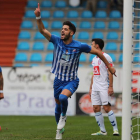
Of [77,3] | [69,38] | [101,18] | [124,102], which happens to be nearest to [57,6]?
[77,3]

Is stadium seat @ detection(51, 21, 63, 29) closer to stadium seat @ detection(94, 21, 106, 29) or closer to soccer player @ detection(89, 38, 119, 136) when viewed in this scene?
stadium seat @ detection(94, 21, 106, 29)

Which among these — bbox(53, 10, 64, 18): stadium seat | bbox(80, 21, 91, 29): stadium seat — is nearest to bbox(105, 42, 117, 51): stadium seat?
bbox(80, 21, 91, 29): stadium seat

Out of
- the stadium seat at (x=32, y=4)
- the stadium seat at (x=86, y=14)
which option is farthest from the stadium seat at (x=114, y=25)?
the stadium seat at (x=32, y=4)

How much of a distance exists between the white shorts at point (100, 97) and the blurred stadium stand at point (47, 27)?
391 inches

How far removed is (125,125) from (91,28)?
15277 millimetres

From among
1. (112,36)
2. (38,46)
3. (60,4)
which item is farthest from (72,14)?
(38,46)

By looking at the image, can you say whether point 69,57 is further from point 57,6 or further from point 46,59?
point 57,6

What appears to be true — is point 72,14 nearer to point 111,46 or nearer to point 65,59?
point 111,46

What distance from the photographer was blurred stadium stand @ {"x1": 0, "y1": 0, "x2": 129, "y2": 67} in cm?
1975

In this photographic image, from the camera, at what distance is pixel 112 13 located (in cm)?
2159

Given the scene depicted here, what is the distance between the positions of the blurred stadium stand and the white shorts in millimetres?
9929

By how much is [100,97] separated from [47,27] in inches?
507

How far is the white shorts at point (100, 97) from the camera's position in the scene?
8820 millimetres

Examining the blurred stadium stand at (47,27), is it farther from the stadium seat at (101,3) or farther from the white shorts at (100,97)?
the white shorts at (100,97)
